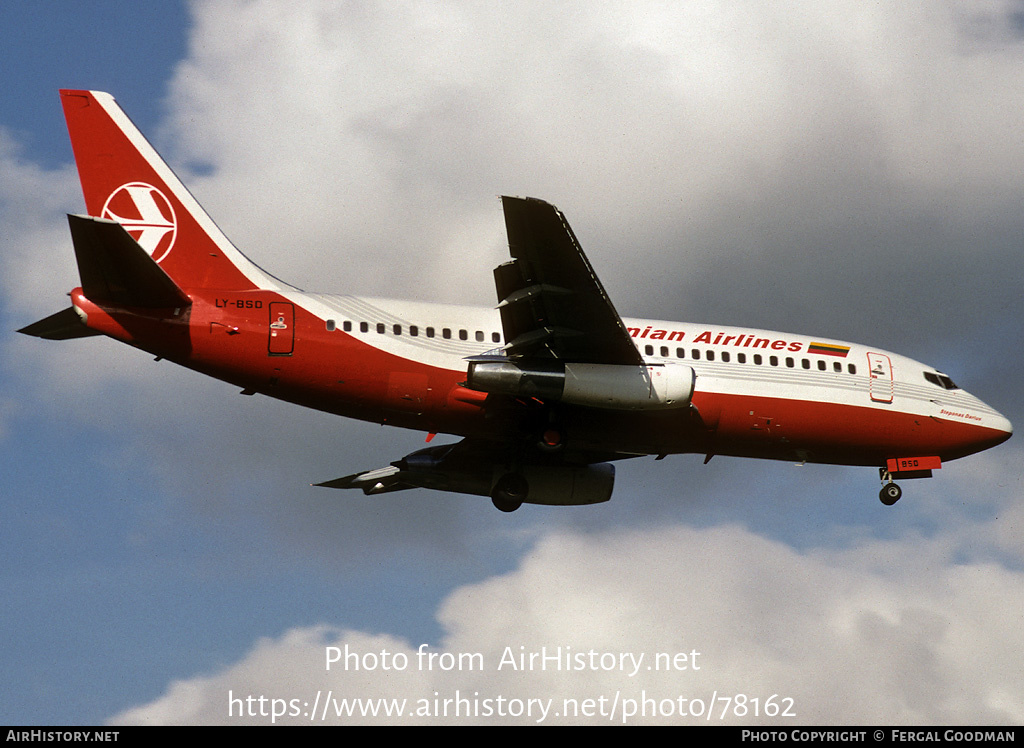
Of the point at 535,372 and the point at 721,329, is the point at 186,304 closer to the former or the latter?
the point at 535,372

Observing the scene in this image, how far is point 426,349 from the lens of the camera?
26609mm

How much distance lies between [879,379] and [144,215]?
18.4m

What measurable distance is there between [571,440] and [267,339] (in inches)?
290

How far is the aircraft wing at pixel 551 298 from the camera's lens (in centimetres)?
2327

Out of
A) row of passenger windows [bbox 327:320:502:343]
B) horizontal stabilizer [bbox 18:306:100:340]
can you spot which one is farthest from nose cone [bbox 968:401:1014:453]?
horizontal stabilizer [bbox 18:306:100:340]

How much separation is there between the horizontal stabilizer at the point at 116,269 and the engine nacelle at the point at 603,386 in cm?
669

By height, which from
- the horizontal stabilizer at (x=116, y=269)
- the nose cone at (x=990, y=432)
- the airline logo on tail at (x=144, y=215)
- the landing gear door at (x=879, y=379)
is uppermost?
the airline logo on tail at (x=144, y=215)

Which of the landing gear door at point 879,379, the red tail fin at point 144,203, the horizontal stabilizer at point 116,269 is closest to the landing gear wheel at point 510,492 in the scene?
the red tail fin at point 144,203

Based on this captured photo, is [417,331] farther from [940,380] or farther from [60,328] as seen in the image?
[940,380]

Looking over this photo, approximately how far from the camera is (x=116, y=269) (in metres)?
23.9

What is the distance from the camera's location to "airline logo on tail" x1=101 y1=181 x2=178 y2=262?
1070 inches

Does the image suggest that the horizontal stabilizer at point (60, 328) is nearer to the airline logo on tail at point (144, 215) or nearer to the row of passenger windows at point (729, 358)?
the airline logo on tail at point (144, 215)
